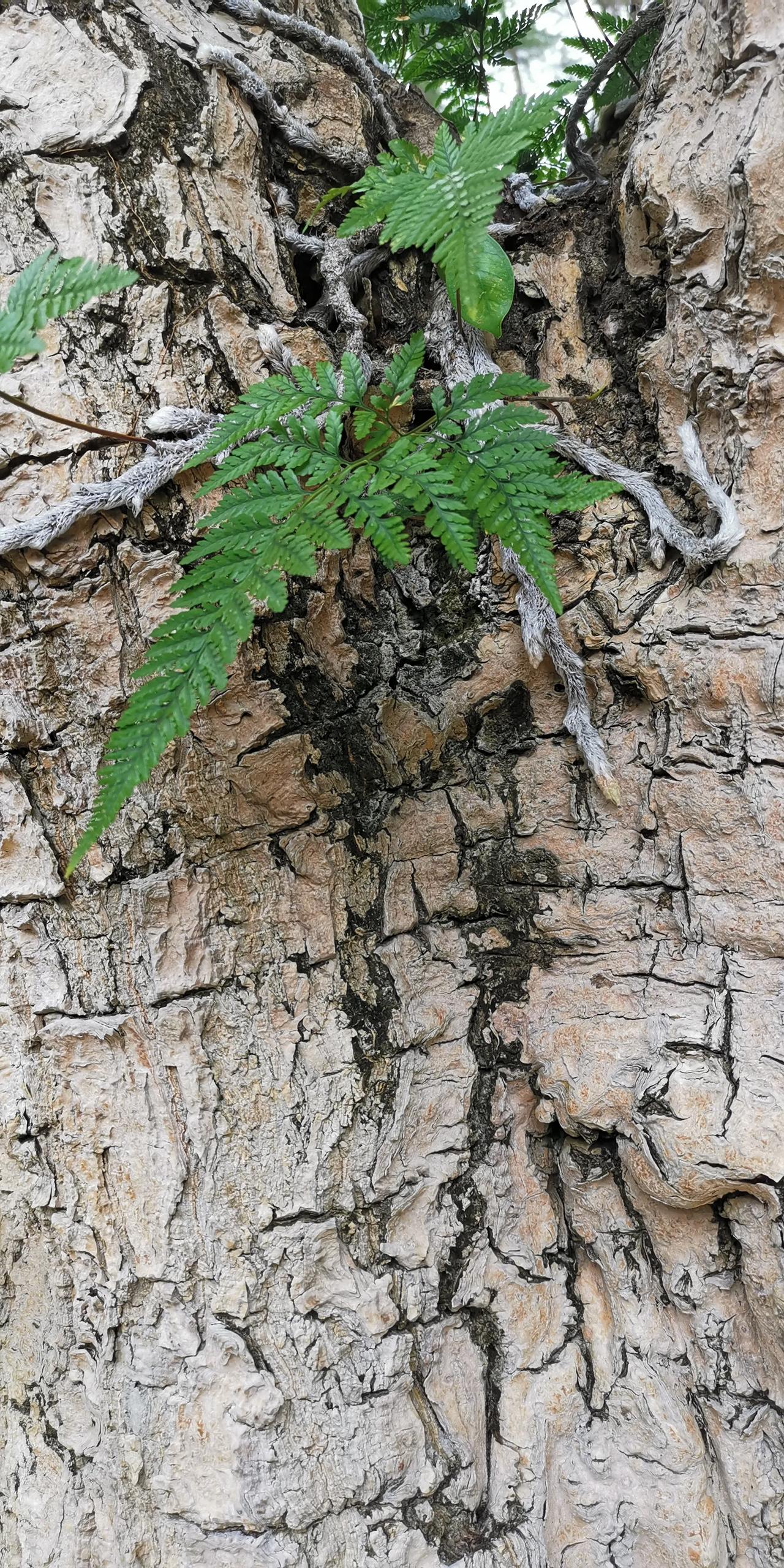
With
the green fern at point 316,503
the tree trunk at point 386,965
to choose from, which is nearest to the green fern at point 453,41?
the tree trunk at point 386,965

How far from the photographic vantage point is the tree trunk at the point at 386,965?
1750 mm

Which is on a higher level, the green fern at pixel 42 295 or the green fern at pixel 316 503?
the green fern at pixel 42 295

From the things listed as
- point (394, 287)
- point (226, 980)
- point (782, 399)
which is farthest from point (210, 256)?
point (226, 980)

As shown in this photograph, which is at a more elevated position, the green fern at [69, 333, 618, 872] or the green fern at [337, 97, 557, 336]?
the green fern at [337, 97, 557, 336]

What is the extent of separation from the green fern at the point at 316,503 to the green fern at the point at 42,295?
309 millimetres

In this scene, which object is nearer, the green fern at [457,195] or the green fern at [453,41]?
the green fern at [457,195]

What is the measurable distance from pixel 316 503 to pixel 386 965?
1.07 m

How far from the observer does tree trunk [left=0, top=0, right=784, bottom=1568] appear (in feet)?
5.74

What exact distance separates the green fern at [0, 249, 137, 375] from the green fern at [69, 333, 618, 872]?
1.01 feet

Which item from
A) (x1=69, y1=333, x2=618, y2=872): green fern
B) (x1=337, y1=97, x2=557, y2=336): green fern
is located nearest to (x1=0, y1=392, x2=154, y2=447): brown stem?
(x1=69, y1=333, x2=618, y2=872): green fern

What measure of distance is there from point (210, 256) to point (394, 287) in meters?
0.52

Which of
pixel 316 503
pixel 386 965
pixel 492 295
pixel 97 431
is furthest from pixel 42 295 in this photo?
pixel 386 965

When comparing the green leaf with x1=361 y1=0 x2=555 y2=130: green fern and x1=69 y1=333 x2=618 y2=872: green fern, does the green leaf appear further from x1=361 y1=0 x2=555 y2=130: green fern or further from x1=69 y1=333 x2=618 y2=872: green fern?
x1=361 y1=0 x2=555 y2=130: green fern

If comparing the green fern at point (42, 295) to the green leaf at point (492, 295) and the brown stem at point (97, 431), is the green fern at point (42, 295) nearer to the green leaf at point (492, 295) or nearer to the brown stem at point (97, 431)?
the brown stem at point (97, 431)
